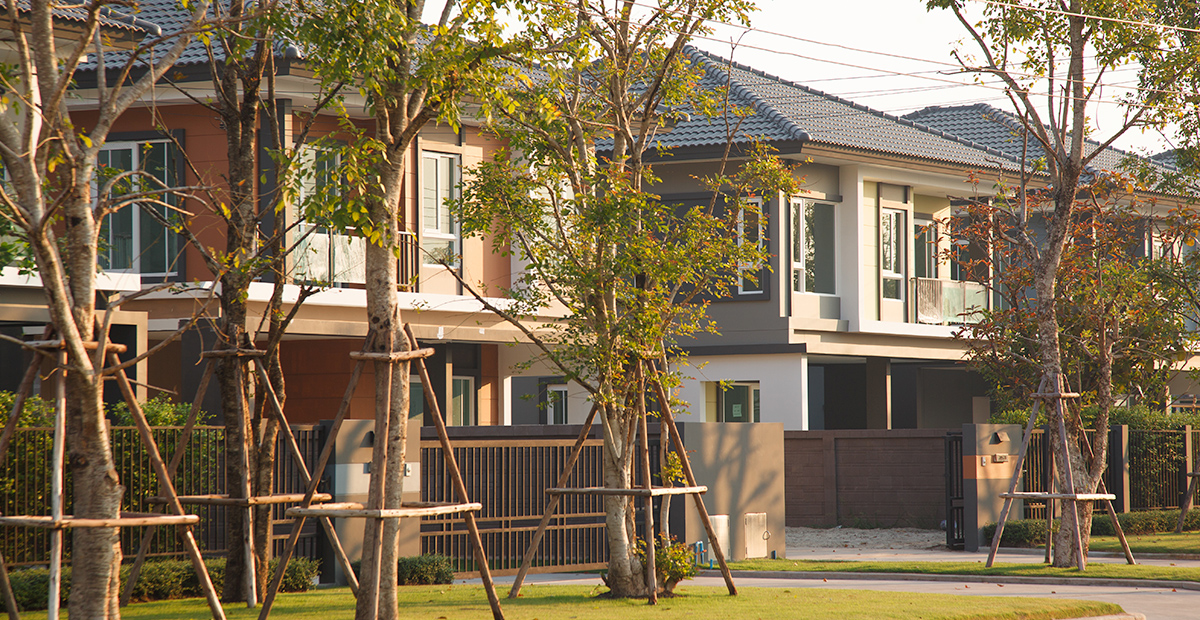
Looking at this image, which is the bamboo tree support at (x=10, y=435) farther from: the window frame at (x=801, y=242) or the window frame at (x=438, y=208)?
the window frame at (x=801, y=242)

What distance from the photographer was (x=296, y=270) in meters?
21.2

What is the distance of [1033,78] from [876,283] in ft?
37.2

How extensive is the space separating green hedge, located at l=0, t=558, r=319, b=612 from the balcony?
18252 millimetres

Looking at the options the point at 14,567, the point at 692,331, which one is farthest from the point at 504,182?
the point at 14,567

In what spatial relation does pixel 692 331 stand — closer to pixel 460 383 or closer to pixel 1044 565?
pixel 1044 565

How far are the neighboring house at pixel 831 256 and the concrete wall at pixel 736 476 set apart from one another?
5.92 metres

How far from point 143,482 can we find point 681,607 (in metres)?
5.62

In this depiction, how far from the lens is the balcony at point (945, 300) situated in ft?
95.4

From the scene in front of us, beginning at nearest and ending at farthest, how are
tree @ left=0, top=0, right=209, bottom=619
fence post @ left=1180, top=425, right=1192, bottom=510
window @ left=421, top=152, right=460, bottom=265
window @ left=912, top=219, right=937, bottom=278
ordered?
tree @ left=0, top=0, right=209, bottom=619 < window @ left=421, top=152, right=460, bottom=265 < fence post @ left=1180, top=425, right=1192, bottom=510 < window @ left=912, top=219, right=937, bottom=278

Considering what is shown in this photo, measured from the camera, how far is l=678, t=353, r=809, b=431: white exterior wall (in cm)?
2595

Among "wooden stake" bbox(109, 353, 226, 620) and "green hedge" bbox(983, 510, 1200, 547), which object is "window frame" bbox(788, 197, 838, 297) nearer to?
"green hedge" bbox(983, 510, 1200, 547)

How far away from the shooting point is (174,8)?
2186cm

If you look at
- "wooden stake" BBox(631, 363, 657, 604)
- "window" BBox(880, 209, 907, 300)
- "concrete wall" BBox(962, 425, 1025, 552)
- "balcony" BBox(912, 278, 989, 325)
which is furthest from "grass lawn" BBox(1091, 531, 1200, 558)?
"wooden stake" BBox(631, 363, 657, 604)

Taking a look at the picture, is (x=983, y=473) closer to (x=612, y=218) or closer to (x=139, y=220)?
(x=612, y=218)
